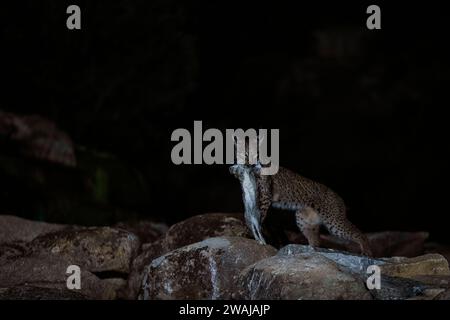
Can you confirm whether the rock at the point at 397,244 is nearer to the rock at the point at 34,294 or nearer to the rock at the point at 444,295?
the rock at the point at 444,295

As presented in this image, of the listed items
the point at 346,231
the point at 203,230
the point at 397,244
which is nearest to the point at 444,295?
the point at 346,231

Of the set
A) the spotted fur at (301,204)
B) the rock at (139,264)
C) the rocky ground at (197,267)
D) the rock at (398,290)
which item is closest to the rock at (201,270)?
the rocky ground at (197,267)

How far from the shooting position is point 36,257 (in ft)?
37.5

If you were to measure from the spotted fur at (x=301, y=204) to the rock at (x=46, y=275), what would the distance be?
9.60ft

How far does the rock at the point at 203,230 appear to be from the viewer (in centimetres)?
1182

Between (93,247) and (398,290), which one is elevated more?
(398,290)

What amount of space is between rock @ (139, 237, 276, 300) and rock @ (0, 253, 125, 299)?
1.76m

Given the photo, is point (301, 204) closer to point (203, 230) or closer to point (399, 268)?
point (203, 230)

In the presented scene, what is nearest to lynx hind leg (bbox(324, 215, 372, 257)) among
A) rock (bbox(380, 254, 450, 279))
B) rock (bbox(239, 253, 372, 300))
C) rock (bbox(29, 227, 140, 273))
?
rock (bbox(380, 254, 450, 279))

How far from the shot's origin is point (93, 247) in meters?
11.7

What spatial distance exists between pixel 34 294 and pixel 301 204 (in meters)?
5.00

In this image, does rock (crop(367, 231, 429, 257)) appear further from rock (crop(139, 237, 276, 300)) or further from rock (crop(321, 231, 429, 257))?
rock (crop(139, 237, 276, 300))

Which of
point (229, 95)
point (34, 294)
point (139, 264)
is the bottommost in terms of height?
point (139, 264)
